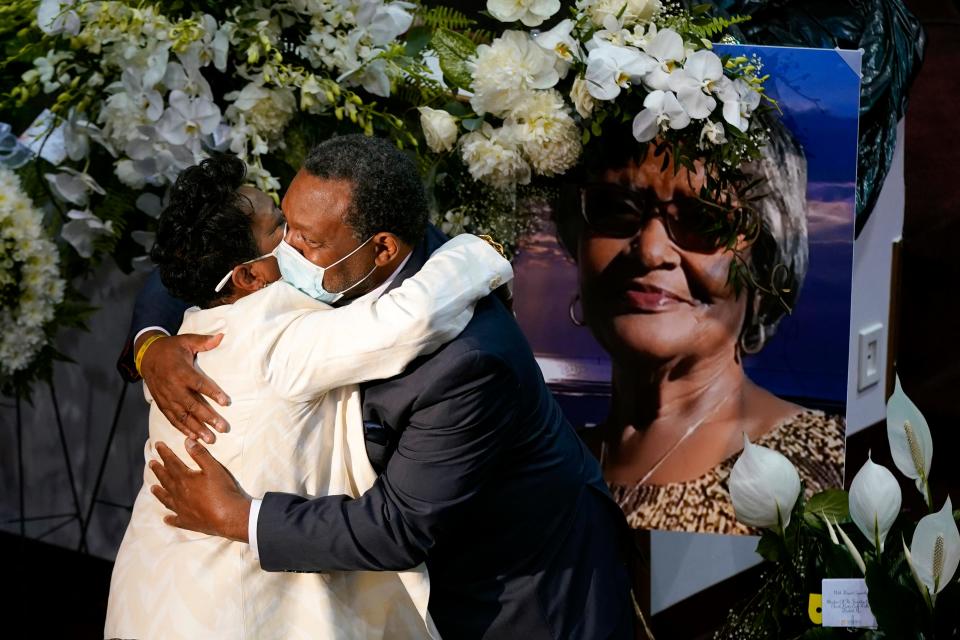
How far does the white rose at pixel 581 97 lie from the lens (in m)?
2.21

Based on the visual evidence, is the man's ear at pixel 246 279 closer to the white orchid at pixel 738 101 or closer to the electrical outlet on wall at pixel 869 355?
the white orchid at pixel 738 101

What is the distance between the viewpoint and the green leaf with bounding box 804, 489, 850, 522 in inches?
70.8

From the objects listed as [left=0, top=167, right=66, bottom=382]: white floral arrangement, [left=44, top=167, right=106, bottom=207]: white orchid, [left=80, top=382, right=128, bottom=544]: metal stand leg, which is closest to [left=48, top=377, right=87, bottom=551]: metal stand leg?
[left=80, top=382, right=128, bottom=544]: metal stand leg

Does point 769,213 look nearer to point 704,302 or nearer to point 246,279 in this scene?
point 704,302

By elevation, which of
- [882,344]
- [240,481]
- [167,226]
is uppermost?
[167,226]

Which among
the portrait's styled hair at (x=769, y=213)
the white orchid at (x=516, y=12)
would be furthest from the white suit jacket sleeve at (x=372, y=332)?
the portrait's styled hair at (x=769, y=213)

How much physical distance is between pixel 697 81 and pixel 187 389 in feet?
3.53

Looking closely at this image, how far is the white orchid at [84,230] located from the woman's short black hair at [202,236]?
0.71 meters

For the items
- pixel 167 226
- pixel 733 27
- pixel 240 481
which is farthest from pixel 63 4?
pixel 733 27

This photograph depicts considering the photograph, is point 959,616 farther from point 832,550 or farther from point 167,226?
point 167,226

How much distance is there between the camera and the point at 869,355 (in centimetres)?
284

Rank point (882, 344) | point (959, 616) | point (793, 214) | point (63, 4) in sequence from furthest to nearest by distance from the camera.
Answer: point (882, 344)
point (793, 214)
point (63, 4)
point (959, 616)

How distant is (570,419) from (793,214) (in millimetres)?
666

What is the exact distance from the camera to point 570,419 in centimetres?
263
